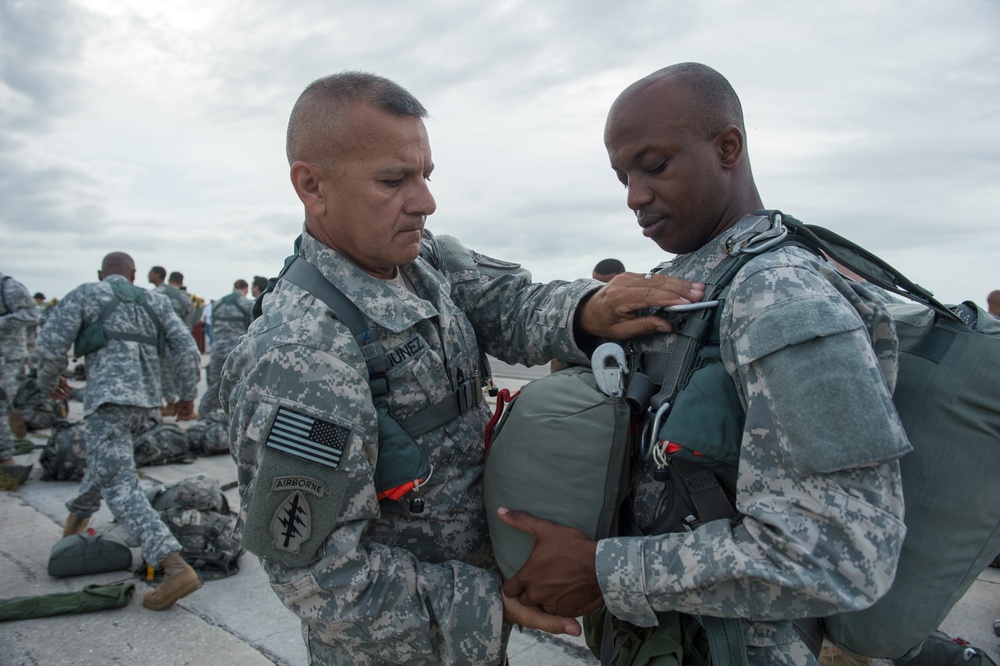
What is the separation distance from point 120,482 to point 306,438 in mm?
3697

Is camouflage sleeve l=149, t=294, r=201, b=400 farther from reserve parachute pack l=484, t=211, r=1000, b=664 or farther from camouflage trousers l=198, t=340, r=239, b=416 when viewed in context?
reserve parachute pack l=484, t=211, r=1000, b=664

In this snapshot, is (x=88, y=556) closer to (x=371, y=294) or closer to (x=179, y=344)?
(x=179, y=344)

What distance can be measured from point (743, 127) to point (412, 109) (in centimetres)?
91

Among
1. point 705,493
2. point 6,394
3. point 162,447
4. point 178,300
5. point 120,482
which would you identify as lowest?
point 162,447

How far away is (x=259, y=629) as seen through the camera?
383 cm

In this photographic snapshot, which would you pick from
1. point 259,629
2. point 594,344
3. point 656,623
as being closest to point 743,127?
point 594,344

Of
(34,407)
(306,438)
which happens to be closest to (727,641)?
(306,438)

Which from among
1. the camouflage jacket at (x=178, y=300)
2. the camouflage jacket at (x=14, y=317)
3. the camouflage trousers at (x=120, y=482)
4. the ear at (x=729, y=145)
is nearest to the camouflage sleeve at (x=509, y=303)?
the ear at (x=729, y=145)

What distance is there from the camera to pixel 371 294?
6.20 feet

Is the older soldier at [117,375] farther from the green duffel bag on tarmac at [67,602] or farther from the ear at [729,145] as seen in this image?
the ear at [729,145]

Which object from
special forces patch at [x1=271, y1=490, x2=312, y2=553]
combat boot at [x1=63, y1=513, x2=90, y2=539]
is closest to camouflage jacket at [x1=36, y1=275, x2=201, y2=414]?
combat boot at [x1=63, y1=513, x2=90, y2=539]

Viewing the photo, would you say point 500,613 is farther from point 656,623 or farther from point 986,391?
point 986,391

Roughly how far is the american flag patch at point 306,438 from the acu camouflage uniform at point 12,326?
722cm

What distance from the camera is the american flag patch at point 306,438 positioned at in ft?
5.21
